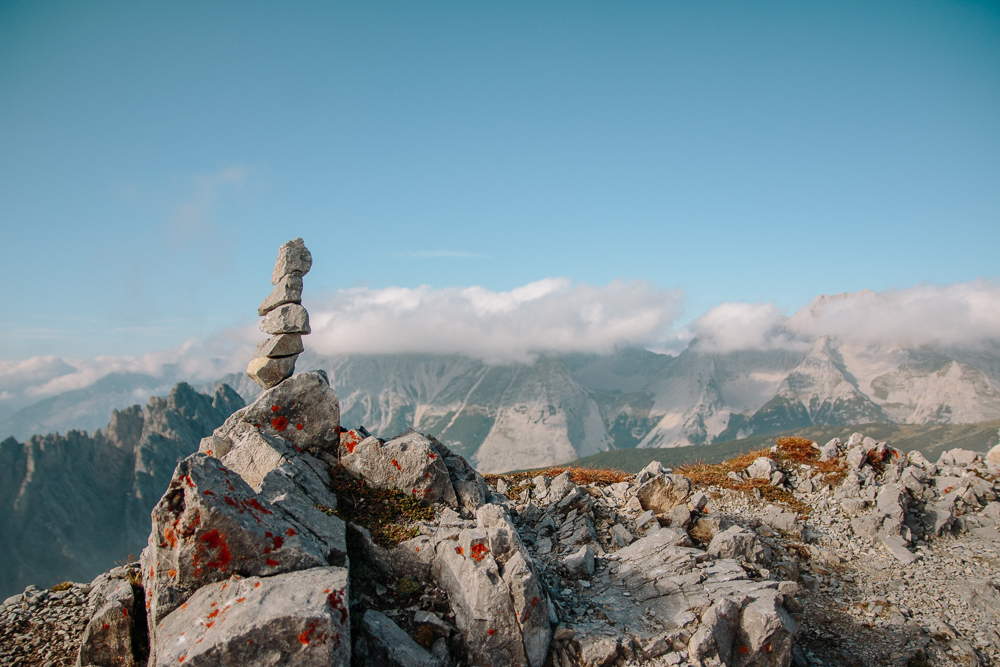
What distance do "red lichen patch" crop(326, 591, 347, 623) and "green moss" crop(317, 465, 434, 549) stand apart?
4.61 meters

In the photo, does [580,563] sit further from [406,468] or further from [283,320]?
[283,320]

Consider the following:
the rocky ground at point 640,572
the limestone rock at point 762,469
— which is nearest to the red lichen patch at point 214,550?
the rocky ground at point 640,572

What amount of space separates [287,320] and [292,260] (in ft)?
9.66

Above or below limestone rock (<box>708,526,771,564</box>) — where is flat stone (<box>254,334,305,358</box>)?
above

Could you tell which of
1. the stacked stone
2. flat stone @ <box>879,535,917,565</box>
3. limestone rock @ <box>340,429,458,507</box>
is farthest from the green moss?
flat stone @ <box>879,535,917,565</box>

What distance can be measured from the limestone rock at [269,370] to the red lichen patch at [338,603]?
13.6 m

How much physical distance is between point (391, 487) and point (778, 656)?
14.2 m

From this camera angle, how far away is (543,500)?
26469 mm

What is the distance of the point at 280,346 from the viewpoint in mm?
23141

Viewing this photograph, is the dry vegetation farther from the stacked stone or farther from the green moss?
the stacked stone

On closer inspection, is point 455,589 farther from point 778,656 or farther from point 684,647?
point 778,656

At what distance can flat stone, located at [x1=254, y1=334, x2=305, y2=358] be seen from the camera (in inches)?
906

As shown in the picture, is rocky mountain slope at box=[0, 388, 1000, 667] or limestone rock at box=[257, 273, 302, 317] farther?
limestone rock at box=[257, 273, 302, 317]

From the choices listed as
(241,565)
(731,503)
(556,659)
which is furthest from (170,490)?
(731,503)
